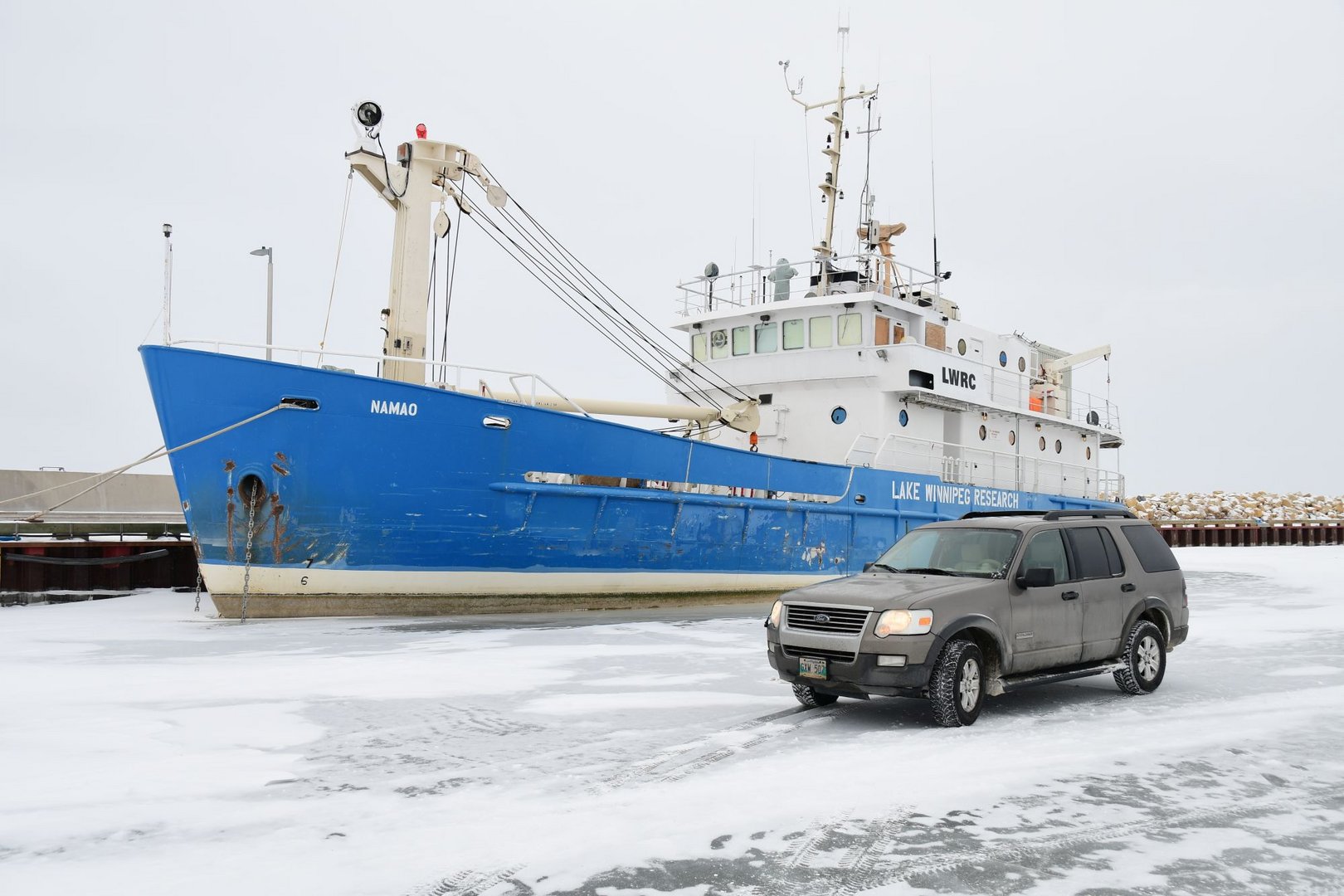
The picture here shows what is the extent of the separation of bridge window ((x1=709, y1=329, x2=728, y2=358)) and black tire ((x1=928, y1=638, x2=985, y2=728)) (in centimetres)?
1469

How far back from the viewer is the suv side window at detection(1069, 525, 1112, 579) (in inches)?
321

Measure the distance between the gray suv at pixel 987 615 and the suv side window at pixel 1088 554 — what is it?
0.01 m

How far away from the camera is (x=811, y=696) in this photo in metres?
7.69

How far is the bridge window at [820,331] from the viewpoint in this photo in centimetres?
2002

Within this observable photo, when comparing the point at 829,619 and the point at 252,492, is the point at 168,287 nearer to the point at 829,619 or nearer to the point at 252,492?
the point at 252,492

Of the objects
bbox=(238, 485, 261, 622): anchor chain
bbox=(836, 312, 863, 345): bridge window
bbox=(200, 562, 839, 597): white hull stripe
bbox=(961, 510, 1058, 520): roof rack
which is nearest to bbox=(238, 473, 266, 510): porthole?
bbox=(238, 485, 261, 622): anchor chain

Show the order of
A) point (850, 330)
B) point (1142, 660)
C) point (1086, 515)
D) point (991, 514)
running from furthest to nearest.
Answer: point (850, 330) → point (991, 514) → point (1086, 515) → point (1142, 660)

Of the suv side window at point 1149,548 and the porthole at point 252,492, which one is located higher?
the porthole at point 252,492

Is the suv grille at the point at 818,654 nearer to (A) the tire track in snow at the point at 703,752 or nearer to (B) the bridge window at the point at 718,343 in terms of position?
(A) the tire track in snow at the point at 703,752

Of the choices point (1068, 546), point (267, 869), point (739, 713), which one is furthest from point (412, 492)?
point (267, 869)

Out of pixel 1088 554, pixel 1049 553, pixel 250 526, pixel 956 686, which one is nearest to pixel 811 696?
pixel 956 686

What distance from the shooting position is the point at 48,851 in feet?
14.3

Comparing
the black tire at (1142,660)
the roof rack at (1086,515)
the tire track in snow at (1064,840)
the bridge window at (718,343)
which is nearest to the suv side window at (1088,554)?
the roof rack at (1086,515)

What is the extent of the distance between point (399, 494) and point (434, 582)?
1.35 meters
